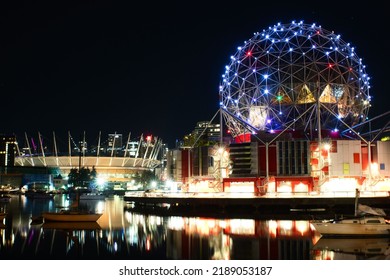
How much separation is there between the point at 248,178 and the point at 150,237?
89.3 feet

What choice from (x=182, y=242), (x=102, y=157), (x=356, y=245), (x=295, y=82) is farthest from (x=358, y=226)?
(x=102, y=157)

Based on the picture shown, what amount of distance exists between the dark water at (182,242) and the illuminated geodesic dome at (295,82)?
2379cm

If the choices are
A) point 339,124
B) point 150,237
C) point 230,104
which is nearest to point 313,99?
point 339,124

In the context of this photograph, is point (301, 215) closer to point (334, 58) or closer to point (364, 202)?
point (364, 202)

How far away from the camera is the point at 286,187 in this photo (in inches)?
2386

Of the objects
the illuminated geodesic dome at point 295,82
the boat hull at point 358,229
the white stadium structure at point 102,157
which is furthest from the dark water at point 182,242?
the white stadium structure at point 102,157

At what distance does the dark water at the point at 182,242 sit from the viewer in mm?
29234

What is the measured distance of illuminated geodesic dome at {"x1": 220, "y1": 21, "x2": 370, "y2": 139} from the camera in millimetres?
65688

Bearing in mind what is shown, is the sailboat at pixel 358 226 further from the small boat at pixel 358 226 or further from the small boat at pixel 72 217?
the small boat at pixel 72 217

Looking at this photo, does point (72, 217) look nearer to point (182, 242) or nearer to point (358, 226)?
point (182, 242)

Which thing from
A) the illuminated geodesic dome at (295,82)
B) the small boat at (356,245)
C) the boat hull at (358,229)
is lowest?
the small boat at (356,245)

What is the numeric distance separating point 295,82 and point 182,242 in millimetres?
36792

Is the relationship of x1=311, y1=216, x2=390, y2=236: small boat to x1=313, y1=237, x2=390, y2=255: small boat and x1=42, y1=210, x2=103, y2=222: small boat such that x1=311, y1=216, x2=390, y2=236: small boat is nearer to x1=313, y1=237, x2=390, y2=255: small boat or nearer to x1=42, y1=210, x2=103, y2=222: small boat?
x1=313, y1=237, x2=390, y2=255: small boat

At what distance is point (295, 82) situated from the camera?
65.7 meters
